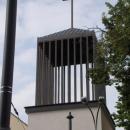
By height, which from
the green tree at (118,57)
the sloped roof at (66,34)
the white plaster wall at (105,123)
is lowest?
the white plaster wall at (105,123)

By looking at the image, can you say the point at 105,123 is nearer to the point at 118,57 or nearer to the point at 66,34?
the point at 66,34

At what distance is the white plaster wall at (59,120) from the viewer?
30922 mm

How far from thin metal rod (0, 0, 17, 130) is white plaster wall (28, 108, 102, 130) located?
78.0 feet

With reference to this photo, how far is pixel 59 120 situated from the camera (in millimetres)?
31625

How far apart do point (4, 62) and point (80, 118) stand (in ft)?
79.4

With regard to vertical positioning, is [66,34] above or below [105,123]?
above

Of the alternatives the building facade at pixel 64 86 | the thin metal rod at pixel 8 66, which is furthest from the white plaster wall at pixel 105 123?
the thin metal rod at pixel 8 66

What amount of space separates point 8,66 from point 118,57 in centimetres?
1648

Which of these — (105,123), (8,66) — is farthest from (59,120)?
(8,66)

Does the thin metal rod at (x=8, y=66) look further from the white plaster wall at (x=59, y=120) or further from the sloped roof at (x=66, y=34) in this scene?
the sloped roof at (x=66, y=34)

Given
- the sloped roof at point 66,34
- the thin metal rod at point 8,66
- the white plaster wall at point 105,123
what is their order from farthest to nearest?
the sloped roof at point 66,34 < the white plaster wall at point 105,123 < the thin metal rod at point 8,66

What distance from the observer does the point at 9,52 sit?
7379 mm

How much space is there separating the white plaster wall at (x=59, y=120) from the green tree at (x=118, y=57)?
6.67 m

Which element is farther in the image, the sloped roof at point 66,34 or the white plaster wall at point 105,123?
the sloped roof at point 66,34
